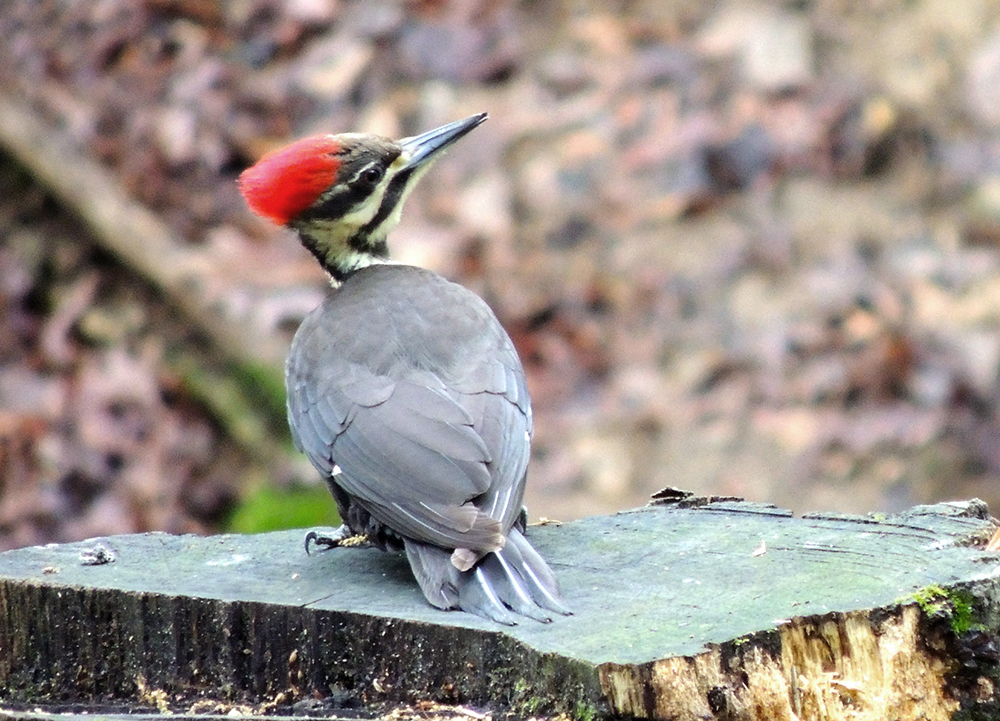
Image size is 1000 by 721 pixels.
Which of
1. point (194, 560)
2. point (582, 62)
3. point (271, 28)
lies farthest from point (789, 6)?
point (194, 560)

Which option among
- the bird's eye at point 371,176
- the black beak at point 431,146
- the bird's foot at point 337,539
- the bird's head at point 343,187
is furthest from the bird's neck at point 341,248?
the bird's foot at point 337,539

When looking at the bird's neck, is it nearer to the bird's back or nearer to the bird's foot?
the bird's back

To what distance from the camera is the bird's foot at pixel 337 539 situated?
150 inches

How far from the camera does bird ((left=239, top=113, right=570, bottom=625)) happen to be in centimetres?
327

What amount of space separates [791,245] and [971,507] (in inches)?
173

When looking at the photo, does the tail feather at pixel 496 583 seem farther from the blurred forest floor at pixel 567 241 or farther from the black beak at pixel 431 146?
the blurred forest floor at pixel 567 241

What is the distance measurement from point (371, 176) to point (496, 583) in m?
1.70

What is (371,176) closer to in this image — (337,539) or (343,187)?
(343,187)

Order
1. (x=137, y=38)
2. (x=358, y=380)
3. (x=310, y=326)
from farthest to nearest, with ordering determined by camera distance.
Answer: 1. (x=137, y=38)
2. (x=310, y=326)
3. (x=358, y=380)

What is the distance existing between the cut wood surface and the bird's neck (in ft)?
4.05

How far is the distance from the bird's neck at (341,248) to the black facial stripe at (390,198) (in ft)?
0.09

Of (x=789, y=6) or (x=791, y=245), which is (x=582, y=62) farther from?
(x=791, y=245)

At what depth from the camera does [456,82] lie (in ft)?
29.1

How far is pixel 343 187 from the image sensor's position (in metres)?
4.41
